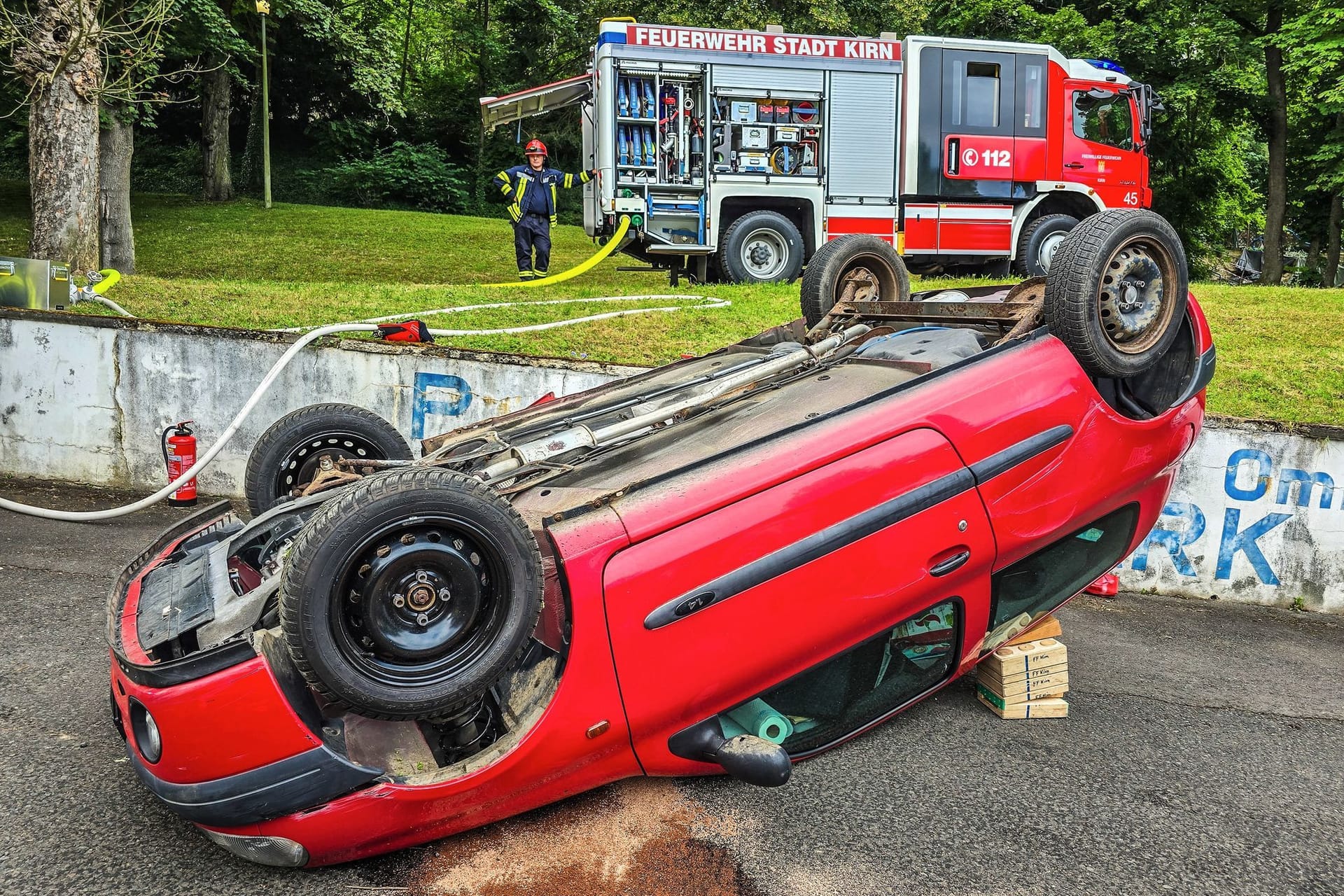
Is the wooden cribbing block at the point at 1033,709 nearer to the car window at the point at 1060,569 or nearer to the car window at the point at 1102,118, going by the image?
the car window at the point at 1060,569

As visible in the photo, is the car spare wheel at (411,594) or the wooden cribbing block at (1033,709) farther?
the wooden cribbing block at (1033,709)

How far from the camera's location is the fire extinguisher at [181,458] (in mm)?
6566

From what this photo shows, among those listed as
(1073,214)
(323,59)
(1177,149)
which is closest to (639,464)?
(1073,214)

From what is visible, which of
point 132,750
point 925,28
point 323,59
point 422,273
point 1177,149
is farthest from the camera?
point 323,59

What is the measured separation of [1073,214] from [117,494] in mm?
11260

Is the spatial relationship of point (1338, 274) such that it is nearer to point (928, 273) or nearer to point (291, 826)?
point (928, 273)

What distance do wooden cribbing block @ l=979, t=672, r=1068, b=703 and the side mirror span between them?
129 cm

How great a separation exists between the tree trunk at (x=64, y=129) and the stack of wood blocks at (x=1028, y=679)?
9.57 meters

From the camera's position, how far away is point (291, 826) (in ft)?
8.39

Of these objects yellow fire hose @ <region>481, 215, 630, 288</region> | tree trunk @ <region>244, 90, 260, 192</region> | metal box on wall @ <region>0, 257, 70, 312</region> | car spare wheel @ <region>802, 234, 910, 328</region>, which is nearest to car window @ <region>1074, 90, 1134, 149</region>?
yellow fire hose @ <region>481, 215, 630, 288</region>

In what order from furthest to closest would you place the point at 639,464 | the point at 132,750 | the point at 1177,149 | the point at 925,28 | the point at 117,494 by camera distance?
the point at 925,28, the point at 1177,149, the point at 117,494, the point at 639,464, the point at 132,750

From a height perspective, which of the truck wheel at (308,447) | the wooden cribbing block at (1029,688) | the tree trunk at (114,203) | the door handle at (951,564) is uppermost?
the tree trunk at (114,203)

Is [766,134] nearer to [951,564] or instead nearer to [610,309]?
[610,309]

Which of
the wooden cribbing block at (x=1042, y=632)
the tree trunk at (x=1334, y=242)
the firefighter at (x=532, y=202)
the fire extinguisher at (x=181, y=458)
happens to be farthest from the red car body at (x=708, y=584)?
the tree trunk at (x=1334, y=242)
